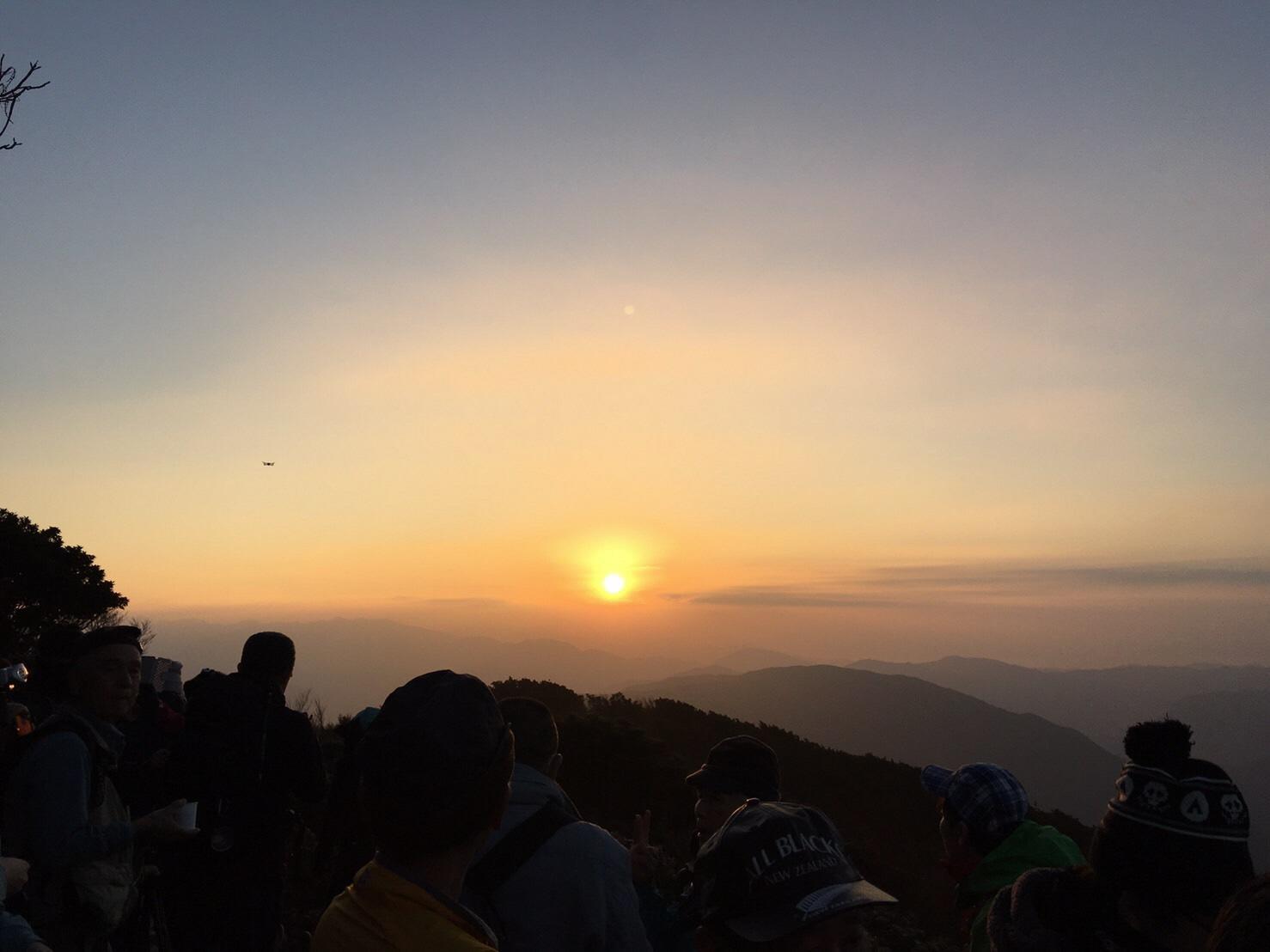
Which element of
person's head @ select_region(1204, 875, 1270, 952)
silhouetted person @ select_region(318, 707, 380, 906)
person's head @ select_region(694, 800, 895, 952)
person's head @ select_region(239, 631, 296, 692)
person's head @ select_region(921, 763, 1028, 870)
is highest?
person's head @ select_region(239, 631, 296, 692)

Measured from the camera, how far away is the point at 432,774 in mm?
1958

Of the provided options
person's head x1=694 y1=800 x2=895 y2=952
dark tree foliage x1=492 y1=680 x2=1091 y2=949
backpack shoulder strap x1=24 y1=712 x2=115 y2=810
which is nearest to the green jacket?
person's head x1=694 y1=800 x2=895 y2=952

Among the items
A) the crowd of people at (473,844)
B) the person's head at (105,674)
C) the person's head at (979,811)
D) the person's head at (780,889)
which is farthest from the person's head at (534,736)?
the person's head at (105,674)

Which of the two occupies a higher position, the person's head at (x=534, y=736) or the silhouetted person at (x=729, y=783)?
the person's head at (x=534, y=736)

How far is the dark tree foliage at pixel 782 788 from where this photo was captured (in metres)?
14.3

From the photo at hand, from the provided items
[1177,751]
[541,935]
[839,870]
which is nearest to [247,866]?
[541,935]

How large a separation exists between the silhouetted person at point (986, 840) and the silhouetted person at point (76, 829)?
3.56 m

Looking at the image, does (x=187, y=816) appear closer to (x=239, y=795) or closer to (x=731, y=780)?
(x=239, y=795)

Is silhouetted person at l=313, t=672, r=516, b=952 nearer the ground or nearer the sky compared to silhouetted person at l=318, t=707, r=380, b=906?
nearer the sky

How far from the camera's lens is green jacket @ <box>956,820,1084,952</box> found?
3.22 meters

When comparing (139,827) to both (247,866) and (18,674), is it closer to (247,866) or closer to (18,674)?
(247,866)

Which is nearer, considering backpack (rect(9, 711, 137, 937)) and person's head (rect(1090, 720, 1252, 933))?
person's head (rect(1090, 720, 1252, 933))

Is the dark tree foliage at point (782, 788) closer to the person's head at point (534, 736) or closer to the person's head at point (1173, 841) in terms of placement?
the person's head at point (534, 736)

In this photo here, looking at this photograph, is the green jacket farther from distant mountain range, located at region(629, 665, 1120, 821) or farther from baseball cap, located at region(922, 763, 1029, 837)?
distant mountain range, located at region(629, 665, 1120, 821)
